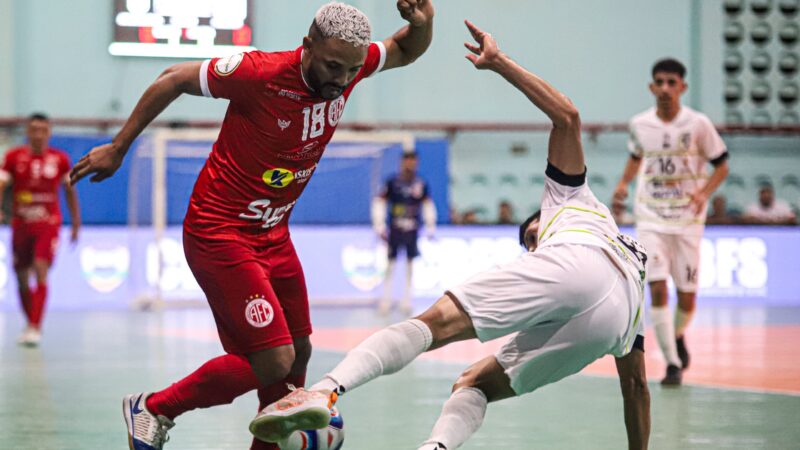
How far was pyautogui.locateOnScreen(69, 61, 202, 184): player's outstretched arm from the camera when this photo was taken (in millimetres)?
4500

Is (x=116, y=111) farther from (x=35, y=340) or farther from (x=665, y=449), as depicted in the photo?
(x=665, y=449)

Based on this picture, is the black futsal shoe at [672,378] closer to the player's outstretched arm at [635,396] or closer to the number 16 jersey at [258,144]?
the player's outstretched arm at [635,396]

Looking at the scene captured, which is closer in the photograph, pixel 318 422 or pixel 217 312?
pixel 318 422

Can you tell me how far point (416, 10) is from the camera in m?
4.84

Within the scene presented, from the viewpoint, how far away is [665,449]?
5.24m

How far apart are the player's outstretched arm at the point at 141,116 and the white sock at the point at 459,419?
1.61 meters

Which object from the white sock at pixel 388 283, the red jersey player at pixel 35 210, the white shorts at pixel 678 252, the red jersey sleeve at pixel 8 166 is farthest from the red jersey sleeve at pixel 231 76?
the white sock at pixel 388 283

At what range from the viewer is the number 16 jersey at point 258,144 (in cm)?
447

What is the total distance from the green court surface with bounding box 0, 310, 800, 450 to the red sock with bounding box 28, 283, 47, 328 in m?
1.39

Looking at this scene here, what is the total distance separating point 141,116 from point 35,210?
24.6ft

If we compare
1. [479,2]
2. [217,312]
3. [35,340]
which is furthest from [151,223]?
[217,312]

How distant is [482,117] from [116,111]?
21.7 feet

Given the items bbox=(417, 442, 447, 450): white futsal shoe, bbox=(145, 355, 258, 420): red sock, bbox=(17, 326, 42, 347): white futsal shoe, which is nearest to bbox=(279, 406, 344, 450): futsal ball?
bbox=(417, 442, 447, 450): white futsal shoe

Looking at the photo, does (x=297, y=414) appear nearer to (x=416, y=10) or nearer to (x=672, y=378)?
(x=416, y=10)
